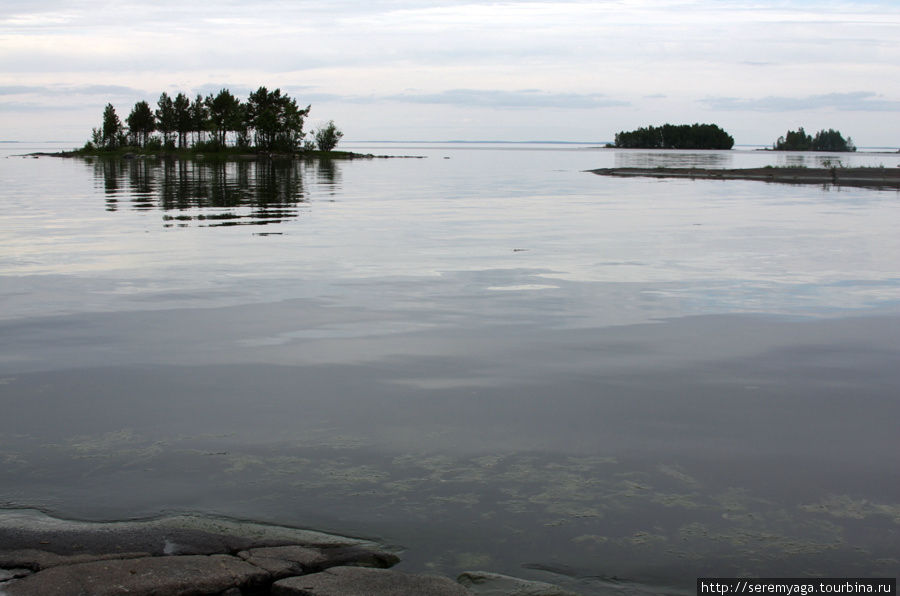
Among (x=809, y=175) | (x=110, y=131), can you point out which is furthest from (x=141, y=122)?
(x=809, y=175)

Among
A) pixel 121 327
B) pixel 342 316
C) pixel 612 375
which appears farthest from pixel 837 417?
pixel 121 327

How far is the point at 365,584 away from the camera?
4523 millimetres

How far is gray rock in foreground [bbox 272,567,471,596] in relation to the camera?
14.5 ft

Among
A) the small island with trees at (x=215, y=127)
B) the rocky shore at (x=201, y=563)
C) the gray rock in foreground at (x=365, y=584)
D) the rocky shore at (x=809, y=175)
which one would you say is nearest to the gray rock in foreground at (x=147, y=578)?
the rocky shore at (x=201, y=563)

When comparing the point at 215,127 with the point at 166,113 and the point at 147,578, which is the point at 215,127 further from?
the point at 147,578

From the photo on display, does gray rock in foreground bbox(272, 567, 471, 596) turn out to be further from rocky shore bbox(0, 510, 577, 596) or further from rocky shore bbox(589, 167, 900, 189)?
rocky shore bbox(589, 167, 900, 189)

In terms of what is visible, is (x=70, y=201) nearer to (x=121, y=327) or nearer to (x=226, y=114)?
(x=121, y=327)

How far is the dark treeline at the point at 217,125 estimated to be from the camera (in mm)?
145125

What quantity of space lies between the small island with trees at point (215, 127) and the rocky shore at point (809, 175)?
9100cm

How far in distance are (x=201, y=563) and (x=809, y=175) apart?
6573 cm

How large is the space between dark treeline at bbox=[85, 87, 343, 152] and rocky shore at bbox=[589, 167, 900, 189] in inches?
3581

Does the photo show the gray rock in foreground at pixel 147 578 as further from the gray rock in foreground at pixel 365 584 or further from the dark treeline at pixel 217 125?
the dark treeline at pixel 217 125

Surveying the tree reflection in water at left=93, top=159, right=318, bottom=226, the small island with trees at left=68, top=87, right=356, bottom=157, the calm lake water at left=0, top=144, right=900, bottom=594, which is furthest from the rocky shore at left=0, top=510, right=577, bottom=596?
the small island with trees at left=68, top=87, right=356, bottom=157

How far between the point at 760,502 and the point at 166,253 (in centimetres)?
1577
